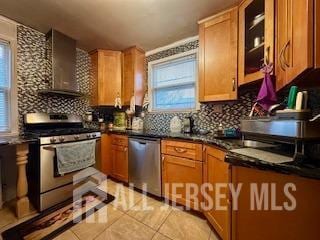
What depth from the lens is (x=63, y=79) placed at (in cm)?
251

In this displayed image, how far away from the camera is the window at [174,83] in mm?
2586

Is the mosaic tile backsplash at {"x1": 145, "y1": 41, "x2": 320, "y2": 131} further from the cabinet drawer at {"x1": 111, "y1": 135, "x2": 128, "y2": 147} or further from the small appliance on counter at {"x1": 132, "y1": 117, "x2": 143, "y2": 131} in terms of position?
the cabinet drawer at {"x1": 111, "y1": 135, "x2": 128, "y2": 147}

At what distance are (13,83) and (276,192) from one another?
295 centimetres

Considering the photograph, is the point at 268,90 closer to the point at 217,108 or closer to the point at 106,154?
the point at 217,108

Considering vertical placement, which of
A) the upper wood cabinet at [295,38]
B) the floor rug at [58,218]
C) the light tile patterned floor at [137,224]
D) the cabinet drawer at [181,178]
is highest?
the upper wood cabinet at [295,38]

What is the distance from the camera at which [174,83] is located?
2787 mm

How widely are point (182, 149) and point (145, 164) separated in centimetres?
63

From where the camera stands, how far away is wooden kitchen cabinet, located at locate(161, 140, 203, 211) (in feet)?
6.00

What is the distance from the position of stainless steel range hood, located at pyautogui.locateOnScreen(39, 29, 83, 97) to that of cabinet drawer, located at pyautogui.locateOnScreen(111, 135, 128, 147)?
0.90 meters

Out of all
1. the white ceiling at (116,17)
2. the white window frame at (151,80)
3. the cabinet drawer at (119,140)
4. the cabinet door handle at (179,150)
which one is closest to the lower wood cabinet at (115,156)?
the cabinet drawer at (119,140)

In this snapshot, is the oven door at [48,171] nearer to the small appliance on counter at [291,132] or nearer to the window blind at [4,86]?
the window blind at [4,86]

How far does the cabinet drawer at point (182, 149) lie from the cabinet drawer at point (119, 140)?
0.72 meters

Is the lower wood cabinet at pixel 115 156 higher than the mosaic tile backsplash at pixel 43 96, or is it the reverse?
the mosaic tile backsplash at pixel 43 96

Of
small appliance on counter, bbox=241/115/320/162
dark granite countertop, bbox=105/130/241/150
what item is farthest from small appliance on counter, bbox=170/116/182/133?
small appliance on counter, bbox=241/115/320/162
